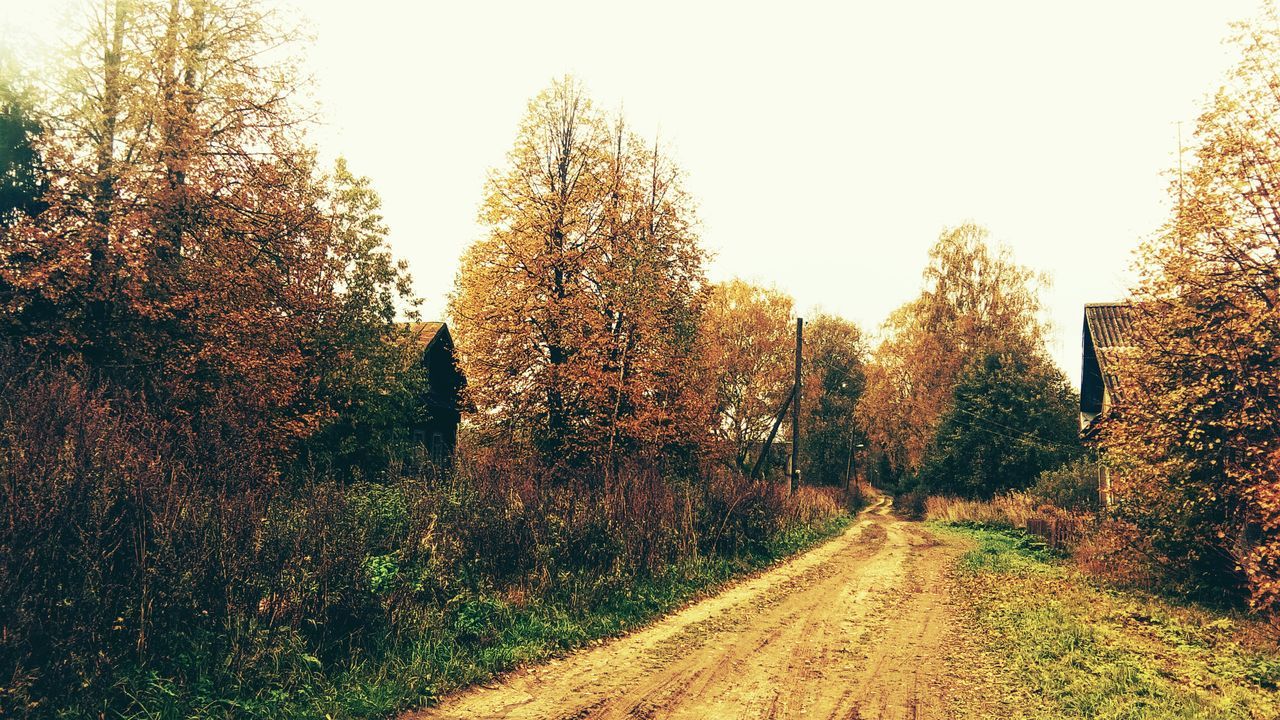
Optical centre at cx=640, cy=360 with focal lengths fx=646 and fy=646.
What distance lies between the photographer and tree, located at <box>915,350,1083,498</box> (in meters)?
33.1

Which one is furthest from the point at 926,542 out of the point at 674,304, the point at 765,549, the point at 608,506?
the point at 608,506

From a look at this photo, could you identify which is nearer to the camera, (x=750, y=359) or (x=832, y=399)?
(x=750, y=359)

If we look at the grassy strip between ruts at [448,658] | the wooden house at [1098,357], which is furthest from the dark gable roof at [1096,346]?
the grassy strip between ruts at [448,658]

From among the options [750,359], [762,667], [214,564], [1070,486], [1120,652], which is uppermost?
[750,359]

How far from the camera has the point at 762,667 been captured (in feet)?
23.6

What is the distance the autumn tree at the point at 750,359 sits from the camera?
38281mm

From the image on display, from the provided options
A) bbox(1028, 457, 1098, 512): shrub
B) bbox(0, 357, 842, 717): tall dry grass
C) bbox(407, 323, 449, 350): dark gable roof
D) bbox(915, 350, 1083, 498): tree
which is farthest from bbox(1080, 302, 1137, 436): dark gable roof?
bbox(407, 323, 449, 350): dark gable roof

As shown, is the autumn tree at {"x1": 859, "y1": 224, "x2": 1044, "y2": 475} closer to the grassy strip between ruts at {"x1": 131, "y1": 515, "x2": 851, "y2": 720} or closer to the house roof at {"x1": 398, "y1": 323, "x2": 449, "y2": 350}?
the house roof at {"x1": 398, "y1": 323, "x2": 449, "y2": 350}

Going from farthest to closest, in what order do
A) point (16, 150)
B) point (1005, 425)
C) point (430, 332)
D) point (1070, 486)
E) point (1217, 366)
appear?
1. point (430, 332)
2. point (1005, 425)
3. point (1070, 486)
4. point (16, 150)
5. point (1217, 366)

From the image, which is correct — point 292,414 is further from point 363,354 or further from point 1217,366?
point 1217,366

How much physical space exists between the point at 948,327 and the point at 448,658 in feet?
125

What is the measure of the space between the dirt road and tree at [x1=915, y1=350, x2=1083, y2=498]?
2534cm

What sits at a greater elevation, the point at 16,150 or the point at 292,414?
the point at 16,150

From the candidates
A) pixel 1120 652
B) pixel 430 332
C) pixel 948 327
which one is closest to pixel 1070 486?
pixel 948 327
